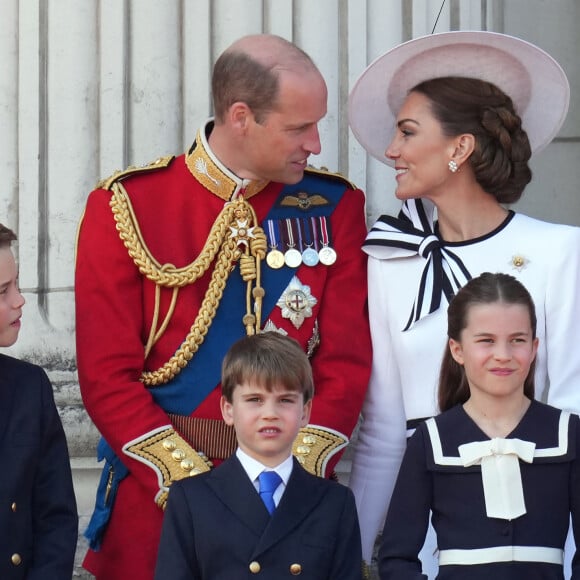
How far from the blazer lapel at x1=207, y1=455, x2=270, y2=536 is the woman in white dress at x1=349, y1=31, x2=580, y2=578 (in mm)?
695

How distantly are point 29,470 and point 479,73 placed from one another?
164 centimetres

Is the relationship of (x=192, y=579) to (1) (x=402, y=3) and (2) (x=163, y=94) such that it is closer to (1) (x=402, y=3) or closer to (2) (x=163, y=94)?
(2) (x=163, y=94)

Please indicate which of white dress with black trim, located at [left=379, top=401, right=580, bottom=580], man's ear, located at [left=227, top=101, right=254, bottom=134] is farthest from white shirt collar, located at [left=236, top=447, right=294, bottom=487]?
man's ear, located at [left=227, top=101, right=254, bottom=134]

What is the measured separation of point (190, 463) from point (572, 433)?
95 centimetres

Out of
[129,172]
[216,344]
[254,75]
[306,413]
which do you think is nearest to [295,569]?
[306,413]

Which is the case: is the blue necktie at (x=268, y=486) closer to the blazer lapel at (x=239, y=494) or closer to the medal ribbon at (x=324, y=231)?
the blazer lapel at (x=239, y=494)

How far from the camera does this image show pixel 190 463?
13.8ft

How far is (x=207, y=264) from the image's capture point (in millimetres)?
4422

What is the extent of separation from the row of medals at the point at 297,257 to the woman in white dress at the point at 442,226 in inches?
5.0

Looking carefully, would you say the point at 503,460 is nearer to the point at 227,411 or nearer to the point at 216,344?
the point at 227,411

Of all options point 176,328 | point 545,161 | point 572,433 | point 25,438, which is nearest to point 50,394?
point 25,438

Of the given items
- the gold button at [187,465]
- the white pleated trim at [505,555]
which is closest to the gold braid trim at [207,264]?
the gold button at [187,465]

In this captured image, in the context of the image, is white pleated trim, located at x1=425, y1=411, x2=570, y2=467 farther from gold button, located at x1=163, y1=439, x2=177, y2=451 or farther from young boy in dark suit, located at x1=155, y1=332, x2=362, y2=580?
gold button, located at x1=163, y1=439, x2=177, y2=451

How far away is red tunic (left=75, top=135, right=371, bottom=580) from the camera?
168 inches
